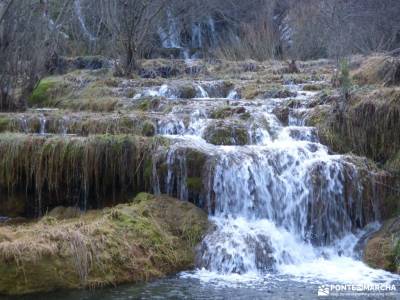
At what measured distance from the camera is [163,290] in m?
7.15

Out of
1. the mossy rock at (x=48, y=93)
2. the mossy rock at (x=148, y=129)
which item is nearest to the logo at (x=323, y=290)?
the mossy rock at (x=148, y=129)

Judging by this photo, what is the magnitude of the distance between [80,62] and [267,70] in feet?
20.3

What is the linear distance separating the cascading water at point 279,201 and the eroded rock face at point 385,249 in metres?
0.19

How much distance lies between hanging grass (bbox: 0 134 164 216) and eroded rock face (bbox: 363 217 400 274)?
335cm

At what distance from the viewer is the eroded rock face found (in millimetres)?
7902

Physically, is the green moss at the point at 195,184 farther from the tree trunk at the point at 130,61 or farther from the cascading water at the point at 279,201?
the tree trunk at the point at 130,61

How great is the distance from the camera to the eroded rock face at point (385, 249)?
25.9ft

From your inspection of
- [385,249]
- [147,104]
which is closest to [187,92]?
[147,104]

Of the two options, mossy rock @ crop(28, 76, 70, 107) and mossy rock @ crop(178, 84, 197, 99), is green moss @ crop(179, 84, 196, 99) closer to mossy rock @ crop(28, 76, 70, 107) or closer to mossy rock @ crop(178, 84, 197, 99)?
mossy rock @ crop(178, 84, 197, 99)

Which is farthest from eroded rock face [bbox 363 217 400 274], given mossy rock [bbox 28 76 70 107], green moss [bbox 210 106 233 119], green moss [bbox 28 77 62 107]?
green moss [bbox 28 77 62 107]

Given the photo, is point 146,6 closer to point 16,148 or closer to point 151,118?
point 151,118

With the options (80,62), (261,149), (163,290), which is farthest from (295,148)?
(80,62)

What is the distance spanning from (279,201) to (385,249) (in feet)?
5.75

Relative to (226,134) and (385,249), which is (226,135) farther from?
(385,249)
